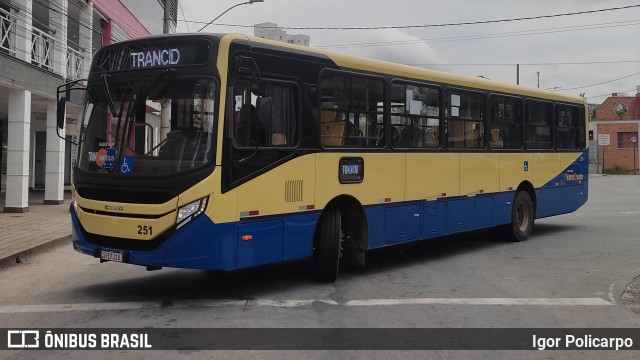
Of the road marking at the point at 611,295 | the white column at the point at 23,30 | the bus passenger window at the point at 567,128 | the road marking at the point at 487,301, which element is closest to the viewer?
the road marking at the point at 487,301

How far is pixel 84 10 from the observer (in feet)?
65.8

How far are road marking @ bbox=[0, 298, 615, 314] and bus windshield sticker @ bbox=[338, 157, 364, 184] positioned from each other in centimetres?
178

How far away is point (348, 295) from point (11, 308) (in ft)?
12.9

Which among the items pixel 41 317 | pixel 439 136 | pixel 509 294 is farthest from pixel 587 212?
pixel 41 317

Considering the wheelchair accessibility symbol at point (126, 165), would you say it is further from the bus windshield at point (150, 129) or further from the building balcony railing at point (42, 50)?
the building balcony railing at point (42, 50)

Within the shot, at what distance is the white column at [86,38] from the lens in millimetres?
20109

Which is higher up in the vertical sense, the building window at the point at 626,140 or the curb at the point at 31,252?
the building window at the point at 626,140

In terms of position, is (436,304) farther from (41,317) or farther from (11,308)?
→ (11,308)

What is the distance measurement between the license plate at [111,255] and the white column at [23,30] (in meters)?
11.8

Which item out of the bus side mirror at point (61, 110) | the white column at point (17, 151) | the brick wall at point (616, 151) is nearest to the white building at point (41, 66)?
the white column at point (17, 151)

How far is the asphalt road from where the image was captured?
19.4 ft

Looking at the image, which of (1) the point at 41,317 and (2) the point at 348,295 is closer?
(1) the point at 41,317

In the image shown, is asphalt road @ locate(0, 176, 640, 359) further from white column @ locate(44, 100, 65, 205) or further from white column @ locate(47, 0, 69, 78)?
white column @ locate(47, 0, 69, 78)

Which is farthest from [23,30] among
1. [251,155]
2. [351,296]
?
[351,296]
